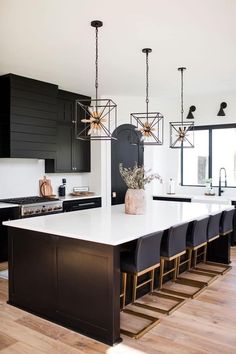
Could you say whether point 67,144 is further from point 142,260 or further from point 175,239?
point 142,260

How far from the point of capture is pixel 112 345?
2.71 metres

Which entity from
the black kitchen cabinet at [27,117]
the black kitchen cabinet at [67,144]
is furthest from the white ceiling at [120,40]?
the black kitchen cabinet at [67,144]

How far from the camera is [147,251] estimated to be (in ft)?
10.1

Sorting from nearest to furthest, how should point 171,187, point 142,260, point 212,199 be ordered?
point 142,260 → point 212,199 → point 171,187

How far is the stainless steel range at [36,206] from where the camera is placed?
16.2 feet

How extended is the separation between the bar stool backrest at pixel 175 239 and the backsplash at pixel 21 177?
9.99 ft

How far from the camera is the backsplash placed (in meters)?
5.48

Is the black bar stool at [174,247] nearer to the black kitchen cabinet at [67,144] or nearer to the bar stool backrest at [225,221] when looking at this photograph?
the bar stool backrest at [225,221]

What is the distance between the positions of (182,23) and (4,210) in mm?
3326

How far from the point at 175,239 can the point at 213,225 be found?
103 centimetres

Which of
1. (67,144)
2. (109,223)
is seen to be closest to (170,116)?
(67,144)

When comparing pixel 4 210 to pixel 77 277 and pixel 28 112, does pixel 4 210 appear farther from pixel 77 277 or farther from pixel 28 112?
pixel 77 277

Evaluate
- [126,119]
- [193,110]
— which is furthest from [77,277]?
[193,110]

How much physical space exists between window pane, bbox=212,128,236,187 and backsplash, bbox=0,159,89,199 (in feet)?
10.5
